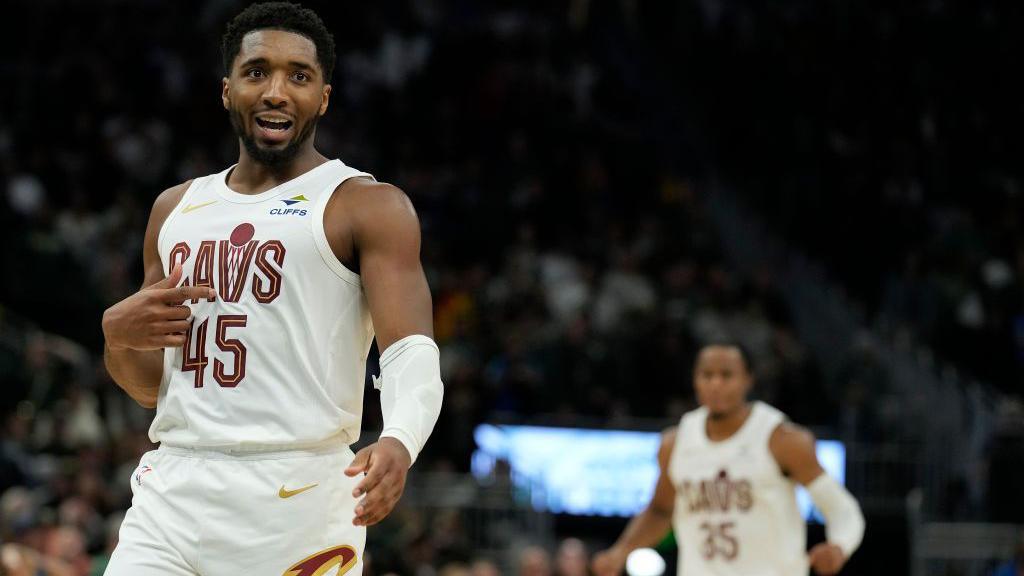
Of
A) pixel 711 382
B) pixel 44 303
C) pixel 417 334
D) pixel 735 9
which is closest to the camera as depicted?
pixel 417 334

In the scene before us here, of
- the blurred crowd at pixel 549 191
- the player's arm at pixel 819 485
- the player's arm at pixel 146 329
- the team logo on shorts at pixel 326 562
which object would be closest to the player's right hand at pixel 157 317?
the player's arm at pixel 146 329

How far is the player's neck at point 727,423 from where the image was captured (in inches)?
307

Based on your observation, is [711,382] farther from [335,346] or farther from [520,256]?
[520,256]

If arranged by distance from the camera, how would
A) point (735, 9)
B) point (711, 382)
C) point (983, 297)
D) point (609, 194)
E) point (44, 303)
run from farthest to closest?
point (735, 9)
point (609, 194)
point (983, 297)
point (44, 303)
point (711, 382)

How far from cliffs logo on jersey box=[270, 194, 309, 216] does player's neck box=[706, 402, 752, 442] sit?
4025mm

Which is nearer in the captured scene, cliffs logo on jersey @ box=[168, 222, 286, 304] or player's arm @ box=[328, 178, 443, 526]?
player's arm @ box=[328, 178, 443, 526]

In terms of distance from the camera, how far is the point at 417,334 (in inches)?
161

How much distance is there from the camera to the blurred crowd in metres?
13.3

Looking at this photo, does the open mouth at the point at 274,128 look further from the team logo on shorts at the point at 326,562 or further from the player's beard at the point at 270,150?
the team logo on shorts at the point at 326,562

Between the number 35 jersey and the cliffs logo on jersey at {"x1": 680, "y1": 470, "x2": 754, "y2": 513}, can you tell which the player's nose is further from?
the cliffs logo on jersey at {"x1": 680, "y1": 470, "x2": 754, "y2": 513}

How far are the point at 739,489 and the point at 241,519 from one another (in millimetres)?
4070

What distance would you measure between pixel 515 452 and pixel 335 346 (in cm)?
960

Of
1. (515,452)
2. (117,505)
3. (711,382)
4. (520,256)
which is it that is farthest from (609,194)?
(711,382)

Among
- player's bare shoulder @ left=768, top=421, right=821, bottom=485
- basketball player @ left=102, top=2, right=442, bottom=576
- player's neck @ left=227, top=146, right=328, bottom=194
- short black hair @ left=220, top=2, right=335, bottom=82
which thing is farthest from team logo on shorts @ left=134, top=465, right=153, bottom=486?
player's bare shoulder @ left=768, top=421, right=821, bottom=485
